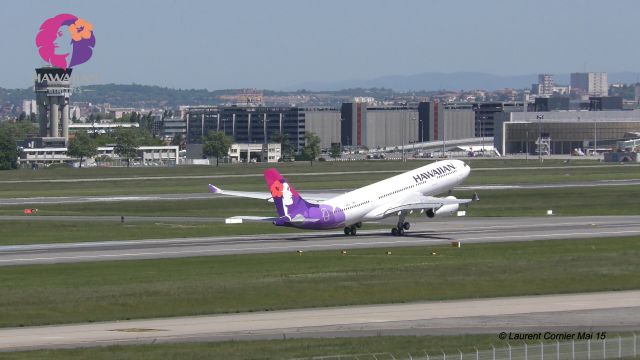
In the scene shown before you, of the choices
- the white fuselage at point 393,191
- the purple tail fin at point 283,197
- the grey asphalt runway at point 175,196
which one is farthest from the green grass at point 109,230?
the grey asphalt runway at point 175,196

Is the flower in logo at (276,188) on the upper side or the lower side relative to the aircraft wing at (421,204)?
upper

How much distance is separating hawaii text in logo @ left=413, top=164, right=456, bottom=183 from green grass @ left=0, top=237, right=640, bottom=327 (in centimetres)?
1920

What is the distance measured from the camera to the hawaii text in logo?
4154 inches

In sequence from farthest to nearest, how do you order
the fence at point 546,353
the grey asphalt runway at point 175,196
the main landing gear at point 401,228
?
the grey asphalt runway at point 175,196, the main landing gear at point 401,228, the fence at point 546,353

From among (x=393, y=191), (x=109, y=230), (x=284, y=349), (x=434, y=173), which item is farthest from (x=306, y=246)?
(x=284, y=349)

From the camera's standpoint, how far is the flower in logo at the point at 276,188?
9107 centimetres

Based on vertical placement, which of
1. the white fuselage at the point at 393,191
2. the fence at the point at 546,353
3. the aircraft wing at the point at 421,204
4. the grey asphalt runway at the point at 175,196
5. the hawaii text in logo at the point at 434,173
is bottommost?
the grey asphalt runway at the point at 175,196

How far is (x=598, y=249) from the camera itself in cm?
8544

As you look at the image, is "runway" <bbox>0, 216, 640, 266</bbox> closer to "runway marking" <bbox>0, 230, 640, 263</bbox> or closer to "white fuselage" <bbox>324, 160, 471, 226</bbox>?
"runway marking" <bbox>0, 230, 640, 263</bbox>

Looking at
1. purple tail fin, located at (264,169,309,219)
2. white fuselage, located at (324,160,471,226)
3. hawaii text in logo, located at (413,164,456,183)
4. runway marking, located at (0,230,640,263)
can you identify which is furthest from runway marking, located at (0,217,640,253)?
runway marking, located at (0,230,640,263)

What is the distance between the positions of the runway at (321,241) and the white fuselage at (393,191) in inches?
80.1

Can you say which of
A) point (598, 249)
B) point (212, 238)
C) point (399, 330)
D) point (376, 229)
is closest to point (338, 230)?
point (376, 229)

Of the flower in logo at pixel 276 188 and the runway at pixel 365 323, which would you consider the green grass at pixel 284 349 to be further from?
the flower in logo at pixel 276 188

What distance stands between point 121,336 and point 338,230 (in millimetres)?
51472
